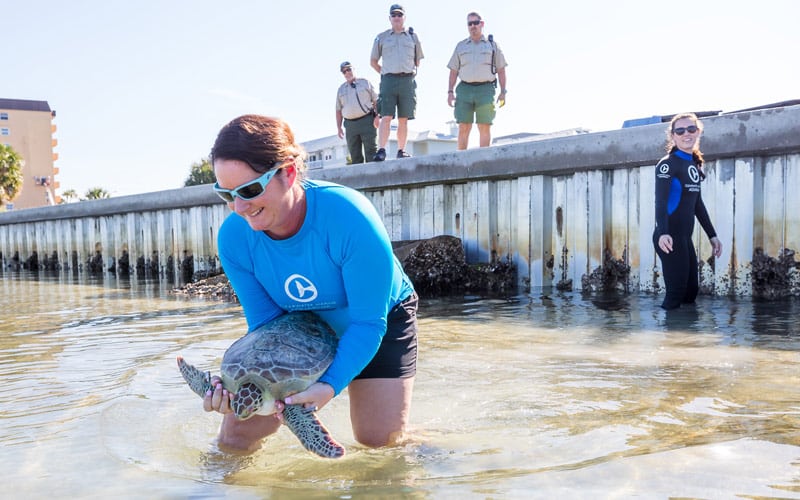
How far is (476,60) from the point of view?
32.4ft

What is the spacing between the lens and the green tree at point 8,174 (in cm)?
5219

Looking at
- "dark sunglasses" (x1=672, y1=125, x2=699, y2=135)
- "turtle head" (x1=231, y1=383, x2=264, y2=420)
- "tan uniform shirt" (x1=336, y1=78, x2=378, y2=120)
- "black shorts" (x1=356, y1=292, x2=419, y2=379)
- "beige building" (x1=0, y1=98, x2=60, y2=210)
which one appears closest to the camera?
"turtle head" (x1=231, y1=383, x2=264, y2=420)

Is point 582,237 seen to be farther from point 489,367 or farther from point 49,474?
point 49,474

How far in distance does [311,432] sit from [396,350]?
2.37 feet

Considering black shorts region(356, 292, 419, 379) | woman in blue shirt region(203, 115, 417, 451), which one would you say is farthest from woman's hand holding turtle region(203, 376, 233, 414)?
black shorts region(356, 292, 419, 379)

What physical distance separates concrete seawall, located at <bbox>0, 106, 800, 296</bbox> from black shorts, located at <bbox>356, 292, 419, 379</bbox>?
16.4 ft

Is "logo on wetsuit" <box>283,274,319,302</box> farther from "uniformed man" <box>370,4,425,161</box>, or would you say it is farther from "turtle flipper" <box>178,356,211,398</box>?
"uniformed man" <box>370,4,425,161</box>

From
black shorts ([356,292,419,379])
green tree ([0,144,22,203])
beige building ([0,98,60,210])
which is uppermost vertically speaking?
beige building ([0,98,60,210])

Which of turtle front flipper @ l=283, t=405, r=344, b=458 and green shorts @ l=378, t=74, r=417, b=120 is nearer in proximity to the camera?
turtle front flipper @ l=283, t=405, r=344, b=458

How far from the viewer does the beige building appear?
85562mm

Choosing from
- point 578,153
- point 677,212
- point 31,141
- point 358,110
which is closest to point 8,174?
point 31,141

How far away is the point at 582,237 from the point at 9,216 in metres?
19.5

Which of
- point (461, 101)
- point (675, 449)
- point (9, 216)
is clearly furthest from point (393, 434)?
point (9, 216)

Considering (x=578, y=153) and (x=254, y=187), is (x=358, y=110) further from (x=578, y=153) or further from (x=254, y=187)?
(x=254, y=187)
